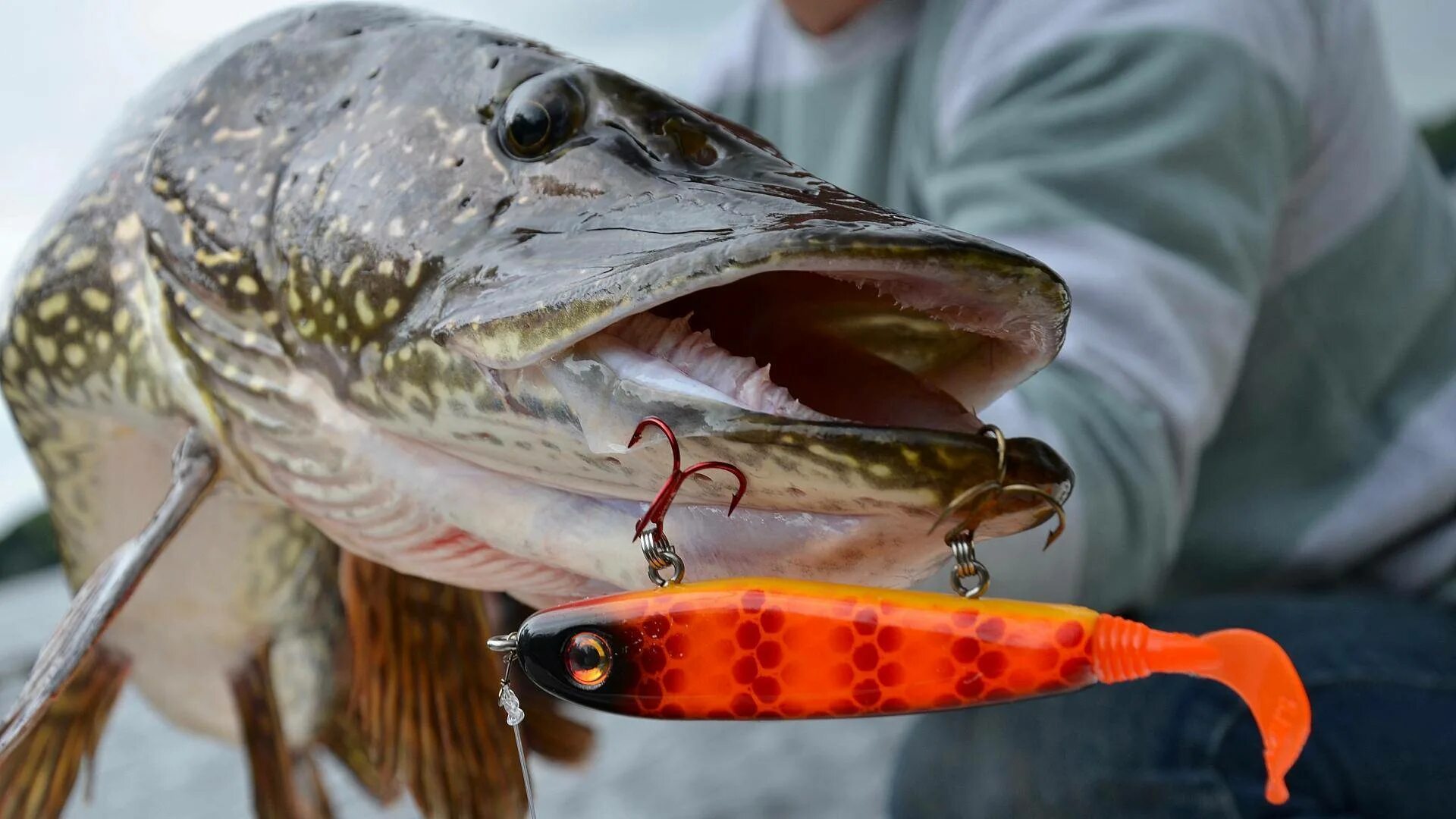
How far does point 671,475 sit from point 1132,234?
0.60 meters

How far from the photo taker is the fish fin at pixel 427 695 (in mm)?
577

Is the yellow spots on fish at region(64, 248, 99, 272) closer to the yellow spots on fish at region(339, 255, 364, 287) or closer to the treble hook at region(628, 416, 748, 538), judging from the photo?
the yellow spots on fish at region(339, 255, 364, 287)

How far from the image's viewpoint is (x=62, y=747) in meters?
0.64

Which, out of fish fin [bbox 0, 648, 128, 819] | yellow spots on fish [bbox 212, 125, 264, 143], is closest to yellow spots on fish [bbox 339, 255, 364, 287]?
yellow spots on fish [bbox 212, 125, 264, 143]

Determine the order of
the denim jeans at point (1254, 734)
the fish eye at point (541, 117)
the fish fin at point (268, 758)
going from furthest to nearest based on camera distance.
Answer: the denim jeans at point (1254, 734)
the fish fin at point (268, 758)
the fish eye at point (541, 117)

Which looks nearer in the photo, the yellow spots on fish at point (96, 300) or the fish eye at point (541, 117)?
the fish eye at point (541, 117)

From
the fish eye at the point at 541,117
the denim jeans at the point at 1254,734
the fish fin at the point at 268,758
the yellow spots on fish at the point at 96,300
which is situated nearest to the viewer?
the fish eye at the point at 541,117

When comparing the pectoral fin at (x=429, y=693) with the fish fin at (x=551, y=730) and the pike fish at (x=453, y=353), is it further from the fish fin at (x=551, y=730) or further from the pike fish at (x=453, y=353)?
the fish fin at (x=551, y=730)

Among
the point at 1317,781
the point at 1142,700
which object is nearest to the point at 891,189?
the point at 1142,700

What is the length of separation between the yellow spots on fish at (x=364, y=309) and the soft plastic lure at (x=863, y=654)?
0.54 ft

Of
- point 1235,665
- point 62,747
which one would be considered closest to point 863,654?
point 1235,665

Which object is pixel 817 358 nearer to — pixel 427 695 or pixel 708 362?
pixel 708 362

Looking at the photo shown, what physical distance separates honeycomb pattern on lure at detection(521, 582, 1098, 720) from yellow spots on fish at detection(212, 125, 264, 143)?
0.31 meters

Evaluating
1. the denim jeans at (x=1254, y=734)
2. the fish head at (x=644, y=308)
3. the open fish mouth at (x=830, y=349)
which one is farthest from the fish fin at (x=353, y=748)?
the denim jeans at (x=1254, y=734)
